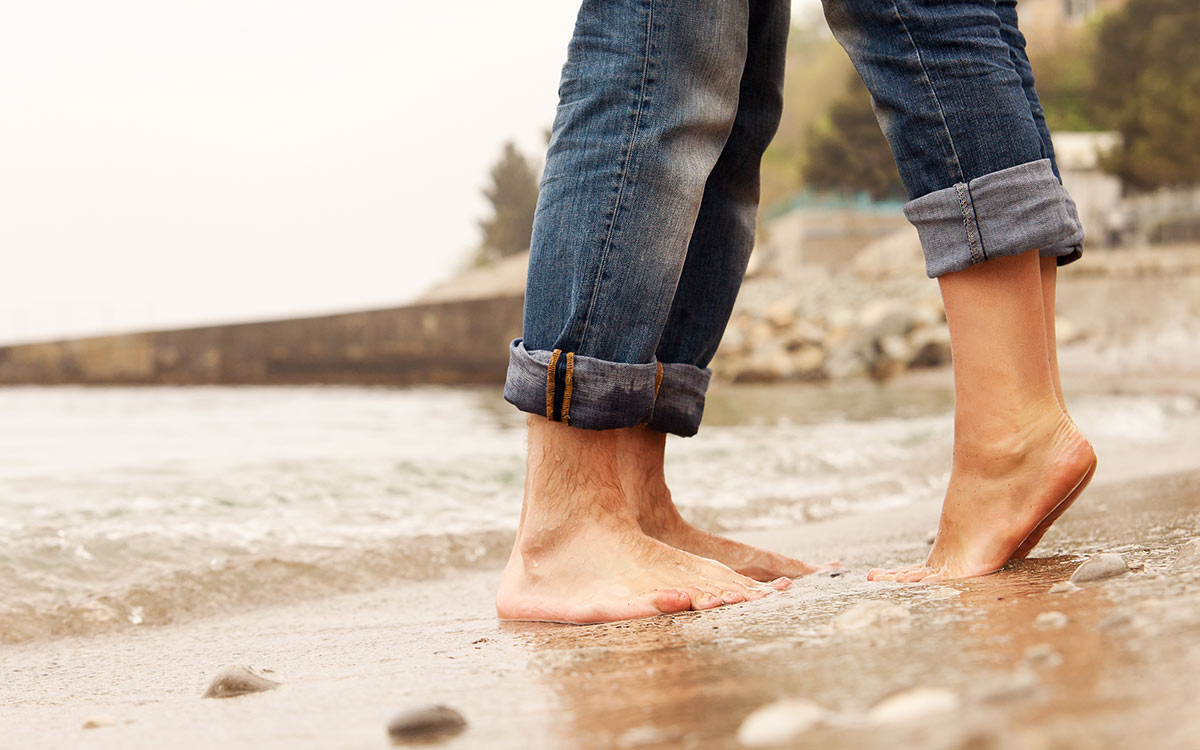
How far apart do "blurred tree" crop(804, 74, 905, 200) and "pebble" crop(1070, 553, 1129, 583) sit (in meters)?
23.7

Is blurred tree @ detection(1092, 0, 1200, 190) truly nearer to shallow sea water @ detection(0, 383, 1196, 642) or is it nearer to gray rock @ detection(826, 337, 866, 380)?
gray rock @ detection(826, 337, 866, 380)

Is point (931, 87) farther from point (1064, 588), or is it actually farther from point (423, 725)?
point (423, 725)

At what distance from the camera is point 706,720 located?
51cm

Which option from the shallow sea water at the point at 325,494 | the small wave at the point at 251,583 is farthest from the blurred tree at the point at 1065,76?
the small wave at the point at 251,583

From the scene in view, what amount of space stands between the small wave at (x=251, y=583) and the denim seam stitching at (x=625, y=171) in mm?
856

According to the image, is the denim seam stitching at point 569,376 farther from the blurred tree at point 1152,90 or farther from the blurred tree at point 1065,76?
the blurred tree at point 1065,76

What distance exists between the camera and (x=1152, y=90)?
19844mm

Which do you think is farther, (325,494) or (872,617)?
(325,494)

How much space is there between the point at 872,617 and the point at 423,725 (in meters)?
0.34

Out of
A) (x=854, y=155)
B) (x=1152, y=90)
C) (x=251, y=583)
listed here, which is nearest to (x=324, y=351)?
(x=251, y=583)

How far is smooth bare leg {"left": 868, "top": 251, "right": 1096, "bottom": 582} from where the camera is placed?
1020mm

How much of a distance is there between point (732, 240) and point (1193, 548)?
0.71 metres

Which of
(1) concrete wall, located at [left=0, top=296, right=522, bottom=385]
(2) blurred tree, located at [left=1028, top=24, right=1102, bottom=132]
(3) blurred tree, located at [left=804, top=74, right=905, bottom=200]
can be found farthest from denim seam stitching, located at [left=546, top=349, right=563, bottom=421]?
(2) blurred tree, located at [left=1028, top=24, right=1102, bottom=132]

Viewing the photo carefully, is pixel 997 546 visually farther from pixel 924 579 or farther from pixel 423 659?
pixel 423 659
